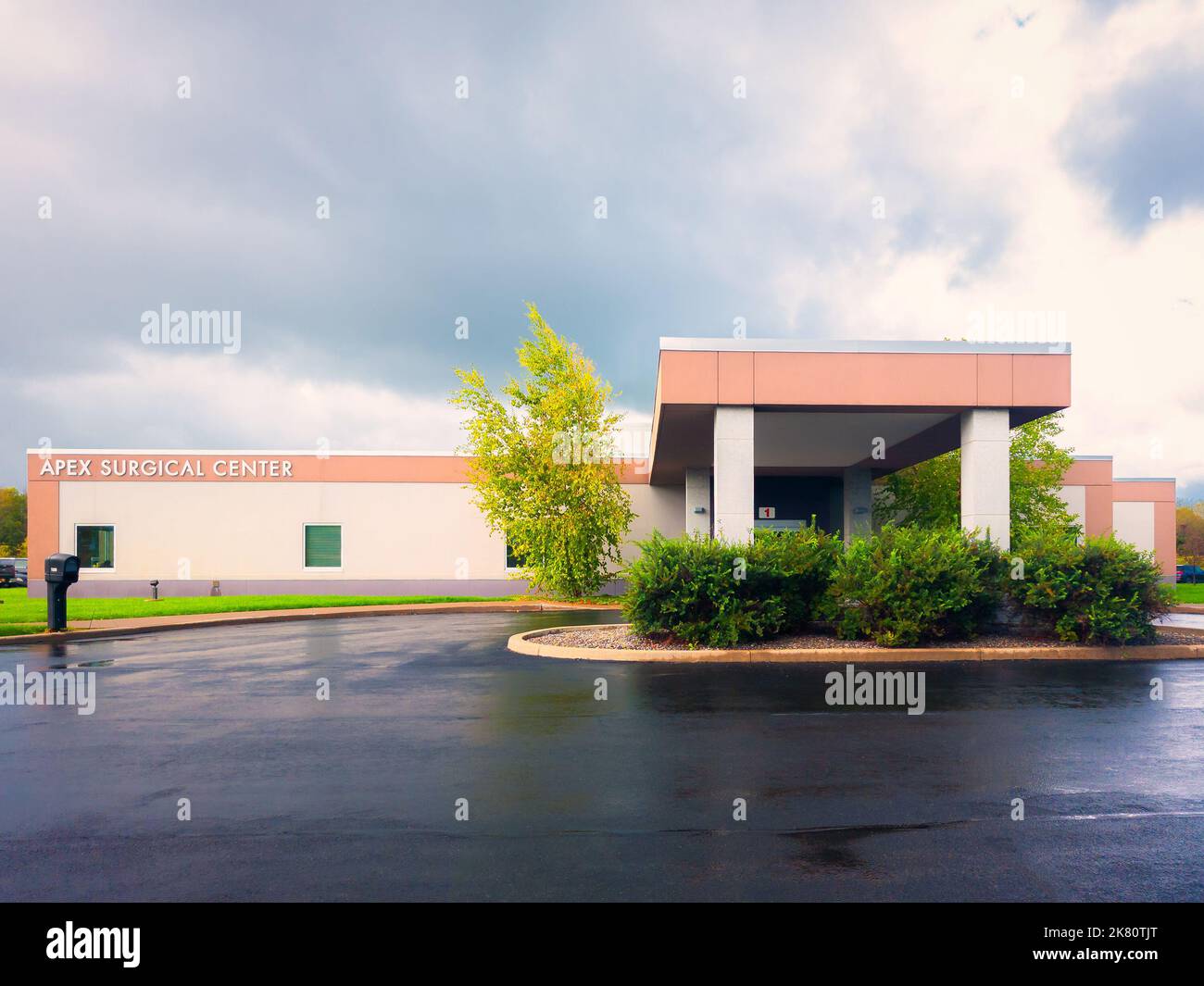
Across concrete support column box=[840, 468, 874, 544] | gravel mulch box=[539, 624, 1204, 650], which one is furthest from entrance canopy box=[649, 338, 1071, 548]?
concrete support column box=[840, 468, 874, 544]

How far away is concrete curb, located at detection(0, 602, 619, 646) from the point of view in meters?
16.1

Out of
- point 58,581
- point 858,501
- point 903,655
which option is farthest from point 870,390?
point 58,581

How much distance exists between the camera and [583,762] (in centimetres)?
641

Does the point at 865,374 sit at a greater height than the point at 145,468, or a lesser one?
greater

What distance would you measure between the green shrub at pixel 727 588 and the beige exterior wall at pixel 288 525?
16.6m

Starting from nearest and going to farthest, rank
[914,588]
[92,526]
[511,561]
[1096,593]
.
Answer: [914,588]
[1096,593]
[92,526]
[511,561]

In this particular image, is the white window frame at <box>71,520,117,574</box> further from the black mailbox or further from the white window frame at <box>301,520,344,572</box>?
the black mailbox

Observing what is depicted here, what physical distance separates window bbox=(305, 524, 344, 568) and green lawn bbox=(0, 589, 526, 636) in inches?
115

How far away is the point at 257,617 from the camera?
20.0m

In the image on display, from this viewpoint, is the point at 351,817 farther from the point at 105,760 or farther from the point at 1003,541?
the point at 1003,541

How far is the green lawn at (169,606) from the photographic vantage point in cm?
1914

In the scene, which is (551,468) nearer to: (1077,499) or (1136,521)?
(1077,499)

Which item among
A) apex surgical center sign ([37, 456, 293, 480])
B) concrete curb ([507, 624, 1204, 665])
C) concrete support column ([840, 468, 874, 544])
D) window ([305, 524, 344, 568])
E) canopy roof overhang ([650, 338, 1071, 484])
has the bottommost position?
concrete curb ([507, 624, 1204, 665])

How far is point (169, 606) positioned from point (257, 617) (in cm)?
430
